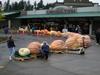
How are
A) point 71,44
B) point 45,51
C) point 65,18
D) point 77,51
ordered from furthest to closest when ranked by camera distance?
point 65,18 < point 71,44 < point 77,51 < point 45,51

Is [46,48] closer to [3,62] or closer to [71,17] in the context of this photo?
[3,62]

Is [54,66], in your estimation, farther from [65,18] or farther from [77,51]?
[65,18]

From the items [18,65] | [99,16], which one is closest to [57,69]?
[18,65]

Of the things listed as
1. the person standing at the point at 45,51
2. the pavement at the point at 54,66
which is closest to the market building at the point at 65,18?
the person standing at the point at 45,51

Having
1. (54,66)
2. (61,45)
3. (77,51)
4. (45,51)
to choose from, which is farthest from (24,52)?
(77,51)

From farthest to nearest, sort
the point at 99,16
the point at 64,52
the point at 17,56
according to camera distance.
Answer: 1. the point at 99,16
2. the point at 64,52
3. the point at 17,56

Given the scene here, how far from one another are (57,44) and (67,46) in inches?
45.1

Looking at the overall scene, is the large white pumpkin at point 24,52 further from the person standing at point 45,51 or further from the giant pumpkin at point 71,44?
the giant pumpkin at point 71,44

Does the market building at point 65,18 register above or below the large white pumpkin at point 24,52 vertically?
below

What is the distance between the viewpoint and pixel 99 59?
22.9m

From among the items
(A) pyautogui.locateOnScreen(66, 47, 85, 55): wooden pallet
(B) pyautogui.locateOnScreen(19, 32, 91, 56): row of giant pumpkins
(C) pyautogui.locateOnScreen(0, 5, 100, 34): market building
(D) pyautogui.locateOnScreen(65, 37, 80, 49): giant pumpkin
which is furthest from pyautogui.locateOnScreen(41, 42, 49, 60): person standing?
(C) pyautogui.locateOnScreen(0, 5, 100, 34): market building

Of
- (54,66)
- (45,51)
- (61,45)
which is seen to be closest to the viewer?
(54,66)

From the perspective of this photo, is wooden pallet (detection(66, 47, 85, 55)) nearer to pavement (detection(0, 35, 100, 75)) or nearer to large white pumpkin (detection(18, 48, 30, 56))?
pavement (detection(0, 35, 100, 75))

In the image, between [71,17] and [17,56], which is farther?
[71,17]
